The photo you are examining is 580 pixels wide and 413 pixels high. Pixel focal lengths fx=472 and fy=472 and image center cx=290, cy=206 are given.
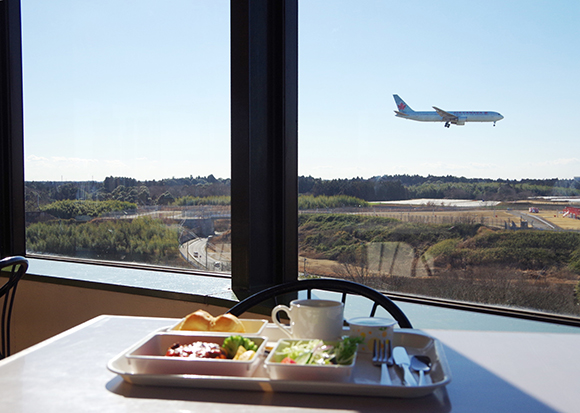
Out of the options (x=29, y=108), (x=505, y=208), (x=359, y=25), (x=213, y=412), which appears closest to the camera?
(x=213, y=412)

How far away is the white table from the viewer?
66 centimetres

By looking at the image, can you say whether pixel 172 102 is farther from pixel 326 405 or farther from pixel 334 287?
pixel 326 405

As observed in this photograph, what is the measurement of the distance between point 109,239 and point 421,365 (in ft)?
7.72

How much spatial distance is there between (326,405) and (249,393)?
0.39 ft

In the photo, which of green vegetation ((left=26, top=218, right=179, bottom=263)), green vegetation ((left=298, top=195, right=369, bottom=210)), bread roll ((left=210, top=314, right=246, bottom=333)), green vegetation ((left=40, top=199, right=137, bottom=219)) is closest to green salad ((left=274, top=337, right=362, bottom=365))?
bread roll ((left=210, top=314, right=246, bottom=333))

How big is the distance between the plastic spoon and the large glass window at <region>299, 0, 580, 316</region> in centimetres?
96

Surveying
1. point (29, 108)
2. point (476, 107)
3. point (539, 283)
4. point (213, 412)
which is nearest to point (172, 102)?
point (29, 108)

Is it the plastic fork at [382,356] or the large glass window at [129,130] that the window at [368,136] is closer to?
the large glass window at [129,130]

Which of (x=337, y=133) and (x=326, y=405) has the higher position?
(x=337, y=133)

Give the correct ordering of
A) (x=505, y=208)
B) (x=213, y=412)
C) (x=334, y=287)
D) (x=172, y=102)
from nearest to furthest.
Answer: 1. (x=213, y=412)
2. (x=334, y=287)
3. (x=505, y=208)
4. (x=172, y=102)

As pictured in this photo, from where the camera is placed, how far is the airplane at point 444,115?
1677mm

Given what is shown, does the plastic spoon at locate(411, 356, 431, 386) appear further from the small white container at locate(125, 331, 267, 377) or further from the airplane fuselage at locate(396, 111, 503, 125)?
the airplane fuselage at locate(396, 111, 503, 125)

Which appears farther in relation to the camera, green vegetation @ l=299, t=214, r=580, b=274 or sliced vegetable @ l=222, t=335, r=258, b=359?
green vegetation @ l=299, t=214, r=580, b=274

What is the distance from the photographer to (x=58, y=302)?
2.50 m
